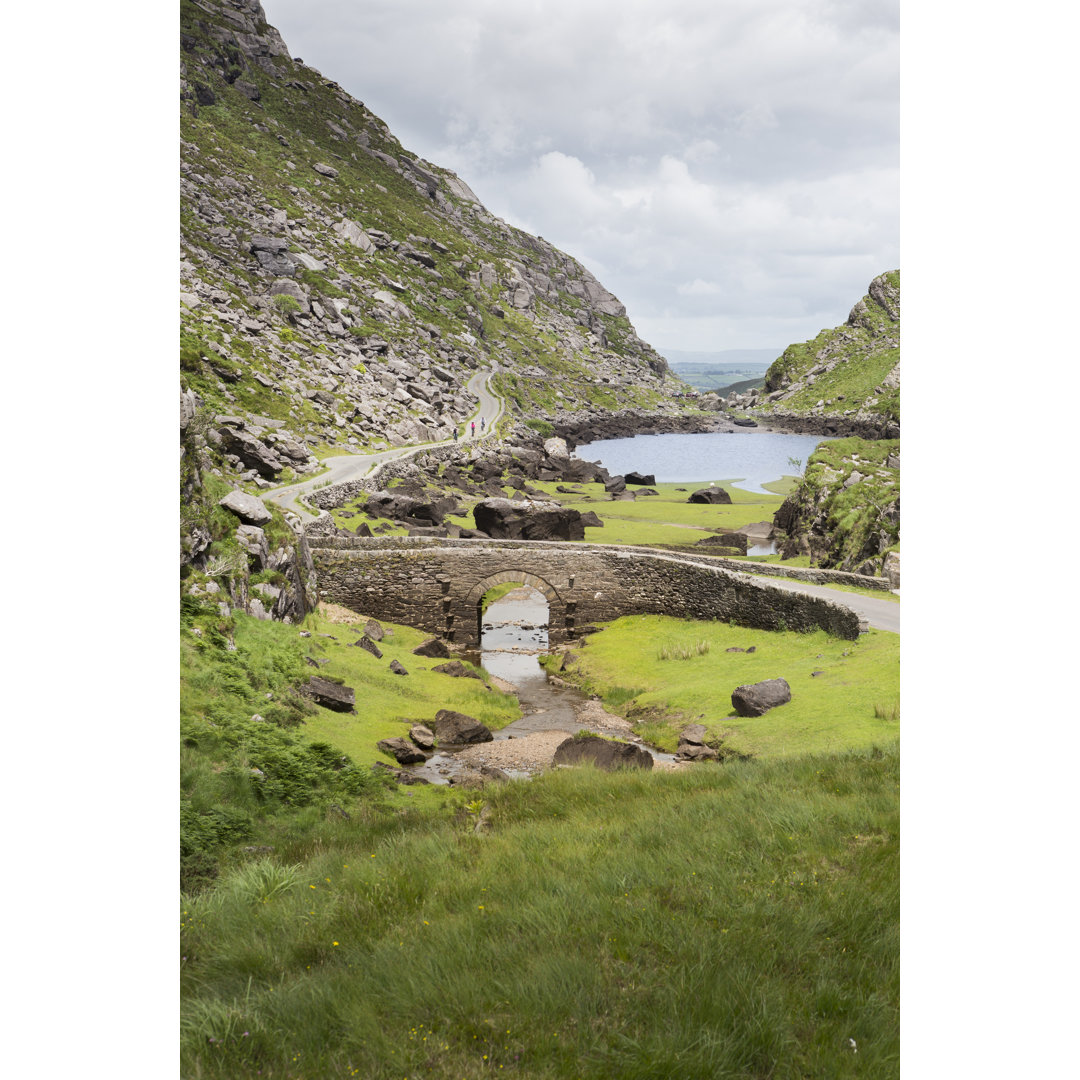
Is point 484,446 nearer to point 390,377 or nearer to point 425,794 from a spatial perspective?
point 390,377

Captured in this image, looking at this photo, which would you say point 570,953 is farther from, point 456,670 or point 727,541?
point 727,541

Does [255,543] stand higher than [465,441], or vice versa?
[465,441]

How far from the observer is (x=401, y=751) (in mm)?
15930

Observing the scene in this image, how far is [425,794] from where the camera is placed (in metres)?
13.2

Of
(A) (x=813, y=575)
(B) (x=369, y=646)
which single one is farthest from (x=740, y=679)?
(B) (x=369, y=646)

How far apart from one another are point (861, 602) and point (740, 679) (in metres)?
5.48

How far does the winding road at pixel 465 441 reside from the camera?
2172cm

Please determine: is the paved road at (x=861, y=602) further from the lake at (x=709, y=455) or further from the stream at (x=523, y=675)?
the lake at (x=709, y=455)

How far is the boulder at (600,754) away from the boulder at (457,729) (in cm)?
441

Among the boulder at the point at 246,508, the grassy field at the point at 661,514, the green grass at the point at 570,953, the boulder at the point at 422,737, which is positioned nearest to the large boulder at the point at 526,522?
the grassy field at the point at 661,514

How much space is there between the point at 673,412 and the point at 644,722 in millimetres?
142065

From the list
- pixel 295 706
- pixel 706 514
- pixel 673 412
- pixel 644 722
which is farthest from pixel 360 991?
pixel 673 412

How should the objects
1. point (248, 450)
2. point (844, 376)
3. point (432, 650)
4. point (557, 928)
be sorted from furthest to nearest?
point (844, 376) < point (248, 450) < point (432, 650) < point (557, 928)
